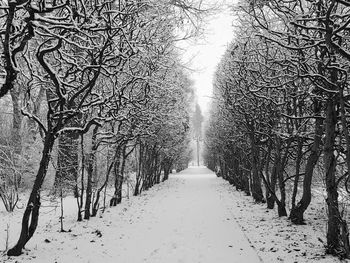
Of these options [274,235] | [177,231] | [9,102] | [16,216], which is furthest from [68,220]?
[9,102]

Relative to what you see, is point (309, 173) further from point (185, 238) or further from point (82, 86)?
point (82, 86)

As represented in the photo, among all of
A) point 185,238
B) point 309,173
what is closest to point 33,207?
point 185,238

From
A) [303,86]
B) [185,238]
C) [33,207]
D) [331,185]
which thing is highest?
[303,86]

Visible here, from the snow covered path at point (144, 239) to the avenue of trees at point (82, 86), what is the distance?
0.82m

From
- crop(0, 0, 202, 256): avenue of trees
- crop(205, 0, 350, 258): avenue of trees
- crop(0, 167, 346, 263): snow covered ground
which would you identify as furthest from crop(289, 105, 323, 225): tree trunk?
crop(0, 0, 202, 256): avenue of trees

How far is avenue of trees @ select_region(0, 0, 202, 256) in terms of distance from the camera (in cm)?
565

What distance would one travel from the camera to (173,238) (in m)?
8.48

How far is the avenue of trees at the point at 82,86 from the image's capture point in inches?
223

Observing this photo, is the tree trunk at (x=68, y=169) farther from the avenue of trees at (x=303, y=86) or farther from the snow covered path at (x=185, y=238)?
the avenue of trees at (x=303, y=86)

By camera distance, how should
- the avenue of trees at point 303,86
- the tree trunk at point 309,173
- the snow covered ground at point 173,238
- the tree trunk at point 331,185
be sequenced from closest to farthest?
1. the avenue of trees at point 303,86
2. the tree trunk at point 331,185
3. the snow covered ground at point 173,238
4. the tree trunk at point 309,173

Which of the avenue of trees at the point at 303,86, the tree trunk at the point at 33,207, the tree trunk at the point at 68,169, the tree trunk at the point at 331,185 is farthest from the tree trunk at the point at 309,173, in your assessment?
the tree trunk at the point at 68,169

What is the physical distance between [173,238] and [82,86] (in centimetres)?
478

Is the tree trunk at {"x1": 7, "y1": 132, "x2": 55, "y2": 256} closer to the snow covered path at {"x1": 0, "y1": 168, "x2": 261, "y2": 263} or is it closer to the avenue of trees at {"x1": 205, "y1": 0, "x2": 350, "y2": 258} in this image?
the snow covered path at {"x1": 0, "y1": 168, "x2": 261, "y2": 263}

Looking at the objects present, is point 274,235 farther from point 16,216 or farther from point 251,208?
point 16,216
